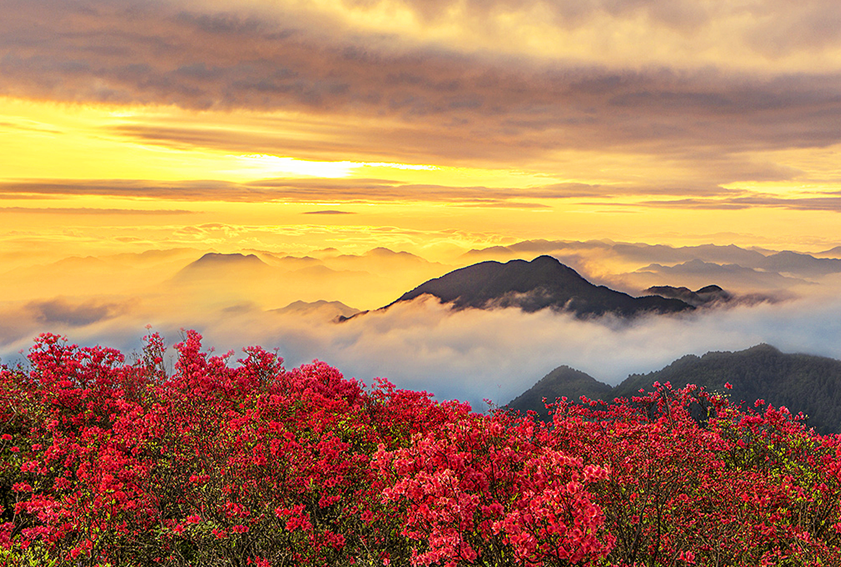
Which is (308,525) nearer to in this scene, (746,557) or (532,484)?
(532,484)

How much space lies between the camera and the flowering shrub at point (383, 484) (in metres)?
9.53

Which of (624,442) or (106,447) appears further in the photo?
(106,447)

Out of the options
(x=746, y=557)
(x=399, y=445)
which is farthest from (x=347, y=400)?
(x=746, y=557)

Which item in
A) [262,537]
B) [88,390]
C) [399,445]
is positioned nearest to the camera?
[262,537]

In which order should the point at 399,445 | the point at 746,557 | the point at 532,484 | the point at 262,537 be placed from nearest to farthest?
the point at 532,484 → the point at 746,557 → the point at 262,537 → the point at 399,445

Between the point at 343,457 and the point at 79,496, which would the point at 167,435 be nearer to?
the point at 79,496

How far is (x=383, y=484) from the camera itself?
42.9ft

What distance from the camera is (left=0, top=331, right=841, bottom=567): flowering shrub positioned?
9531 millimetres

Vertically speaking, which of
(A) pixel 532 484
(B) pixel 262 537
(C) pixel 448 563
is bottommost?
(B) pixel 262 537

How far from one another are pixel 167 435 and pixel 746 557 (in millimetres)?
15419

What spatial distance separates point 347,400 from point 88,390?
8956 millimetres

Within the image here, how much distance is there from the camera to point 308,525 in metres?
12.7

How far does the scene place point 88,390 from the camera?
1914cm

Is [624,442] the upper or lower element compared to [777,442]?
upper
